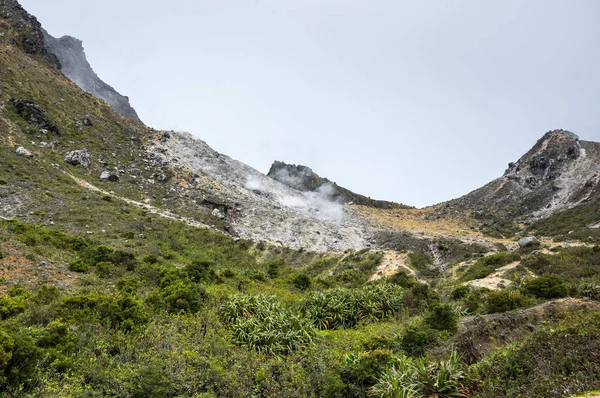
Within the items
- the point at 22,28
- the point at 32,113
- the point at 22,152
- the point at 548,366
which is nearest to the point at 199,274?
the point at 548,366

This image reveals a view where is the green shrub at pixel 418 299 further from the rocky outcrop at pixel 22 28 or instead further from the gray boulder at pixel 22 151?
the rocky outcrop at pixel 22 28

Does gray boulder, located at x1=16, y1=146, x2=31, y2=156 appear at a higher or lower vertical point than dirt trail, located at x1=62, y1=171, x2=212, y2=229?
higher

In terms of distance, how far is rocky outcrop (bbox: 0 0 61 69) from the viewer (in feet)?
185

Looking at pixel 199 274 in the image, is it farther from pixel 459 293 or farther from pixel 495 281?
pixel 495 281

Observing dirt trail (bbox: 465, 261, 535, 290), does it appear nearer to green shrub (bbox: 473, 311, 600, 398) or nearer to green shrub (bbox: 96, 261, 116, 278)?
green shrub (bbox: 473, 311, 600, 398)

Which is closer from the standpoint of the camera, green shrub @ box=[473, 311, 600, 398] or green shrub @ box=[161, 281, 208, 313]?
green shrub @ box=[473, 311, 600, 398]

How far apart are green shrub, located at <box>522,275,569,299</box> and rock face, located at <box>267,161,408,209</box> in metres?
58.4

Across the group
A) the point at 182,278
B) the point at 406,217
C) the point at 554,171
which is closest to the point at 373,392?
the point at 182,278

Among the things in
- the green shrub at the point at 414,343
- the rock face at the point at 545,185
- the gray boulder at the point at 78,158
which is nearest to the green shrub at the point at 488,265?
the green shrub at the point at 414,343

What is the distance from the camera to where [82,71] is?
342 feet

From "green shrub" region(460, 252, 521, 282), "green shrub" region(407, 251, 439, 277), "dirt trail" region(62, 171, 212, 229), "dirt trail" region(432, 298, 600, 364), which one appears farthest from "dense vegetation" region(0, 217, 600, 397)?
"dirt trail" region(62, 171, 212, 229)

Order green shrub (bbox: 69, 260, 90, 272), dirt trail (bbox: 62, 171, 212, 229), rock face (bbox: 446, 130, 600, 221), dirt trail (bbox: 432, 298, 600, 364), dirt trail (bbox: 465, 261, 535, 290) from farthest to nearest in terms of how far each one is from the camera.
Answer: rock face (bbox: 446, 130, 600, 221)
dirt trail (bbox: 62, 171, 212, 229)
dirt trail (bbox: 465, 261, 535, 290)
green shrub (bbox: 69, 260, 90, 272)
dirt trail (bbox: 432, 298, 600, 364)

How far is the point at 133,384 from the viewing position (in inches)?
282

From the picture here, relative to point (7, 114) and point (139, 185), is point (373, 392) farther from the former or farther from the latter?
point (7, 114)
